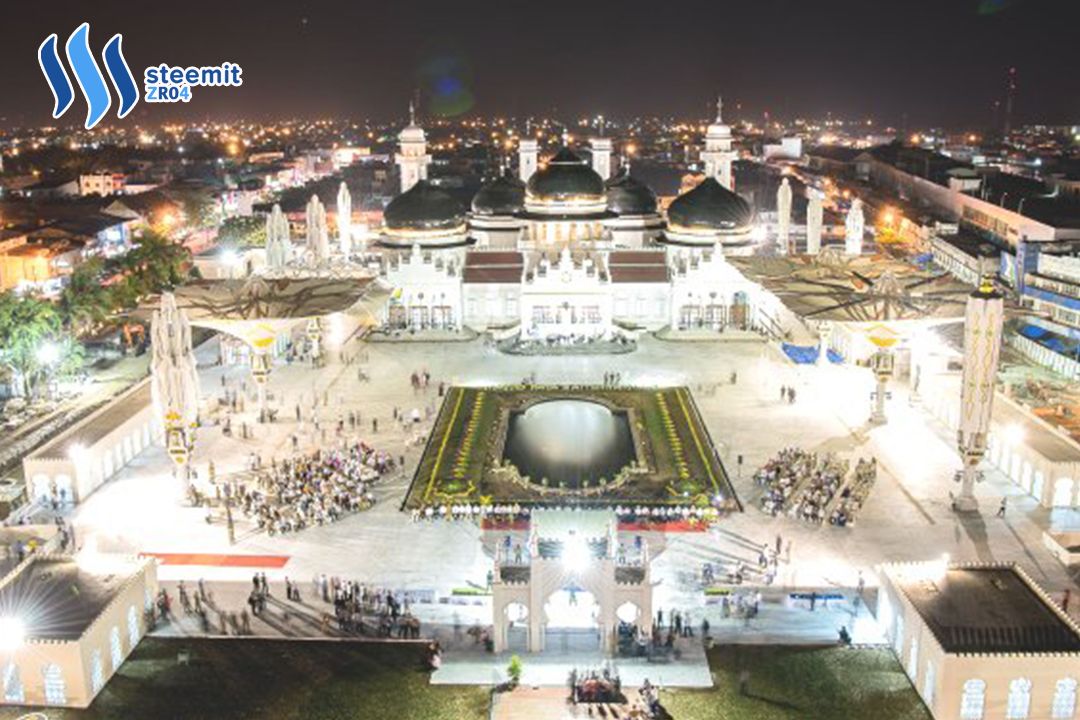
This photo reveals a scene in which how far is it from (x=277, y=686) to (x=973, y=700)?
54.4ft

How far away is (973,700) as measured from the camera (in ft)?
81.1

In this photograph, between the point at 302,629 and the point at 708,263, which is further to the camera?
the point at 708,263

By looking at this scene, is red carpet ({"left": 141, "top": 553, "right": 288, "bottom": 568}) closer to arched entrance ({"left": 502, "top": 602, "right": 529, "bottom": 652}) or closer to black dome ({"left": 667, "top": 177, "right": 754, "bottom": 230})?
arched entrance ({"left": 502, "top": 602, "right": 529, "bottom": 652})

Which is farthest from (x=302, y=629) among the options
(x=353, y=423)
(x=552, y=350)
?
(x=552, y=350)

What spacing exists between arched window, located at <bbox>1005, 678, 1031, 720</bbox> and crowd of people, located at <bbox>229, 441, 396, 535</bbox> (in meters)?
21.7

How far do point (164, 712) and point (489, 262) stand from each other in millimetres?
46022

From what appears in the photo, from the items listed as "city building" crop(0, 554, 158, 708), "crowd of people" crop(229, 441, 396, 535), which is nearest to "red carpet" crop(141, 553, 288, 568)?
"crowd of people" crop(229, 441, 396, 535)

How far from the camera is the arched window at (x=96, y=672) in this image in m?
26.0

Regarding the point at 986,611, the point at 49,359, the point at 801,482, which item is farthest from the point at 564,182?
the point at 986,611

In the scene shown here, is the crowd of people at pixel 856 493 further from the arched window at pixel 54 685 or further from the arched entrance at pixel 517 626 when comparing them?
the arched window at pixel 54 685

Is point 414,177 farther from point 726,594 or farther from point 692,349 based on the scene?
point 726,594

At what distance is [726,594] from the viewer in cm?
3114

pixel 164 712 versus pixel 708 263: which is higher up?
pixel 708 263

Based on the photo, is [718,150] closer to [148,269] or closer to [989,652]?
[148,269]
